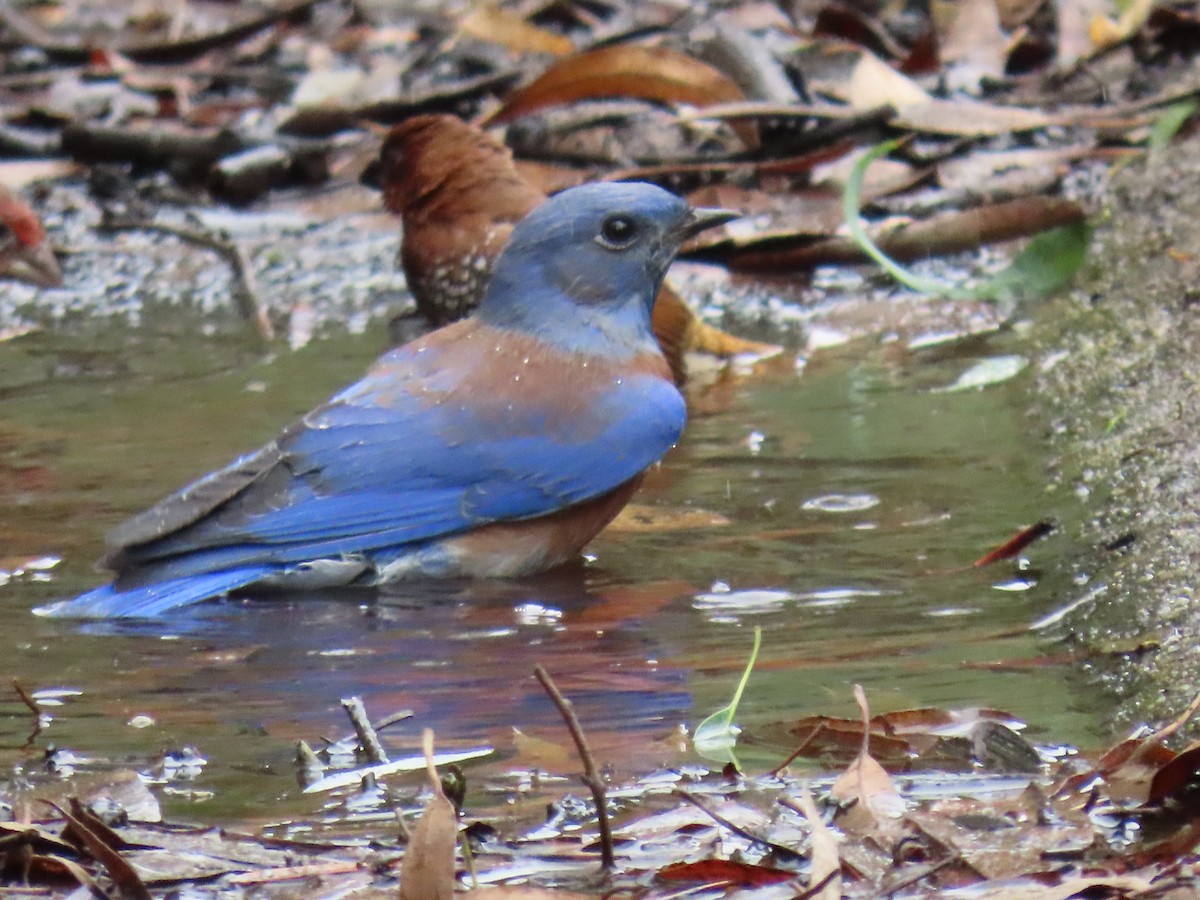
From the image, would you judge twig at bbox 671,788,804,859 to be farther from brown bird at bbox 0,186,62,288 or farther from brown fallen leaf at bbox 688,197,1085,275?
brown bird at bbox 0,186,62,288

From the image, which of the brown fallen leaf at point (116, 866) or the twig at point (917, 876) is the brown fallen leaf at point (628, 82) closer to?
the twig at point (917, 876)

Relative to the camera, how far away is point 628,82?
8.32 m

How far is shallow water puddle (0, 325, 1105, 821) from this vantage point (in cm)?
342

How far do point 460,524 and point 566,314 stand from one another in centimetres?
72

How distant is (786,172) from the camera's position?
319 inches

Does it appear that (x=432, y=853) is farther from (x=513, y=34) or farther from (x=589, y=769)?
(x=513, y=34)

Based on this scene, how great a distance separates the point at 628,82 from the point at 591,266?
3.06 m

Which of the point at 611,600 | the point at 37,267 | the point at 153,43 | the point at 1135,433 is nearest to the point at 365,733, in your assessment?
the point at 611,600

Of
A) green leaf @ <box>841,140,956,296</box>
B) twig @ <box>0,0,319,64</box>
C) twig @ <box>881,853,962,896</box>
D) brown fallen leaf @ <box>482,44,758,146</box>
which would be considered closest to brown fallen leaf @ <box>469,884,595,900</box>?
twig @ <box>881,853,962,896</box>

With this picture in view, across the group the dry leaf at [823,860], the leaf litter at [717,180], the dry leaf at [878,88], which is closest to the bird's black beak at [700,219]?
the leaf litter at [717,180]

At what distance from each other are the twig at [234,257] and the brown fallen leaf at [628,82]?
1.34 m

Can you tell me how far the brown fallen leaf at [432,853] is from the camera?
2445 millimetres

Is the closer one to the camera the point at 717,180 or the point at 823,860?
the point at 823,860

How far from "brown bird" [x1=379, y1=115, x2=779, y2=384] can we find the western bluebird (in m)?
0.99
